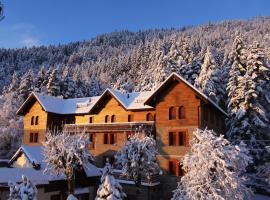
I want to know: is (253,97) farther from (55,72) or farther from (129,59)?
(129,59)

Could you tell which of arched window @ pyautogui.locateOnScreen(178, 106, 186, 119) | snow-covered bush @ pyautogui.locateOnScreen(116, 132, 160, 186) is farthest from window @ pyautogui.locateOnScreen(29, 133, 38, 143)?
arched window @ pyautogui.locateOnScreen(178, 106, 186, 119)

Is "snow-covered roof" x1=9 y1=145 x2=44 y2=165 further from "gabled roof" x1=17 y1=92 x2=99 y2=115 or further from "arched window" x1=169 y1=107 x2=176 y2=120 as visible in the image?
"arched window" x1=169 y1=107 x2=176 y2=120

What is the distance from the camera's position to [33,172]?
1229 inches

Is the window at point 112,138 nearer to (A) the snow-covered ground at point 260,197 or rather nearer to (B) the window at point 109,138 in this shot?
(B) the window at point 109,138

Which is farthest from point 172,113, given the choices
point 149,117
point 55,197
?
point 55,197

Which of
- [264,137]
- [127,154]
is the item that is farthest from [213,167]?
[264,137]

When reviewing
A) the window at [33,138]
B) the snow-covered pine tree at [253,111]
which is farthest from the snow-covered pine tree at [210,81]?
the window at [33,138]

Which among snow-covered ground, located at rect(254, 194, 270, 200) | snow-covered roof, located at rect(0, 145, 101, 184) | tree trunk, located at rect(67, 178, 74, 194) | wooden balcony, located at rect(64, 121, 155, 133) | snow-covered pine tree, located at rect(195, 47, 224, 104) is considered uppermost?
snow-covered pine tree, located at rect(195, 47, 224, 104)

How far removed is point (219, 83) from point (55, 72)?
116 ft

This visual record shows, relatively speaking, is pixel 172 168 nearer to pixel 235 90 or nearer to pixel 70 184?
pixel 70 184

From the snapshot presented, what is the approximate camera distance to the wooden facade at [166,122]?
118 ft

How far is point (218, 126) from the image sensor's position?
143 feet

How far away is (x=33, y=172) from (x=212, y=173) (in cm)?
1671

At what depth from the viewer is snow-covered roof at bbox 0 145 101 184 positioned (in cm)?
2891
